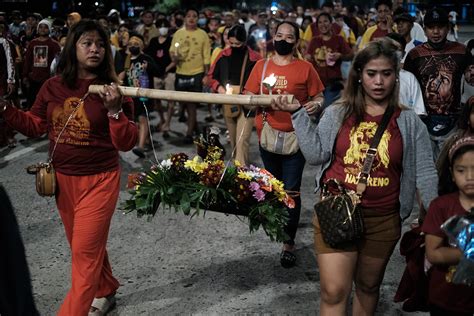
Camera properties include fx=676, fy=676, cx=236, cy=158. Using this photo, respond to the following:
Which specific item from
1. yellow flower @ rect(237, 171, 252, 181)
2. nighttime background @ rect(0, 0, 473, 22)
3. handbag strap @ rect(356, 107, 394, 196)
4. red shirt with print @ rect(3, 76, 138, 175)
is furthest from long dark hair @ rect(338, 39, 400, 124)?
nighttime background @ rect(0, 0, 473, 22)

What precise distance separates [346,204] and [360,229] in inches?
6.6

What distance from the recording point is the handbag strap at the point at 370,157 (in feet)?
12.4

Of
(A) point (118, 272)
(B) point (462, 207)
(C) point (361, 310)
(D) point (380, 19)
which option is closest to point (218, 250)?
(A) point (118, 272)

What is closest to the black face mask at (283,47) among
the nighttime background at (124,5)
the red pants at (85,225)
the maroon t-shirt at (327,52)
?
the red pants at (85,225)

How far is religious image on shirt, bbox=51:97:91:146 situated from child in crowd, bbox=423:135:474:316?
2310 mm

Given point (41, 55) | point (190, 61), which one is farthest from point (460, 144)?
point (41, 55)

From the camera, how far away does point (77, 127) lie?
4516 millimetres

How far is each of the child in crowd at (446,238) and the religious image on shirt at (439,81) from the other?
115 inches

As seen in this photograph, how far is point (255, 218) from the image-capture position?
4.64 metres

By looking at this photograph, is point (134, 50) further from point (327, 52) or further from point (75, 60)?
point (75, 60)

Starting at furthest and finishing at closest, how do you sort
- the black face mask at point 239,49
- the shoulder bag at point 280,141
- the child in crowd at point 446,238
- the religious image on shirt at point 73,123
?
the black face mask at point 239,49, the shoulder bag at point 280,141, the religious image on shirt at point 73,123, the child in crowd at point 446,238

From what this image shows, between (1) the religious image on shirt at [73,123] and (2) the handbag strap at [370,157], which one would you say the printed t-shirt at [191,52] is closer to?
(1) the religious image on shirt at [73,123]

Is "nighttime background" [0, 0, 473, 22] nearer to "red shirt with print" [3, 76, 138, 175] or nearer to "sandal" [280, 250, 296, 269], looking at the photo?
"sandal" [280, 250, 296, 269]

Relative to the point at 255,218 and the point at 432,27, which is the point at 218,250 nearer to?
the point at 255,218
